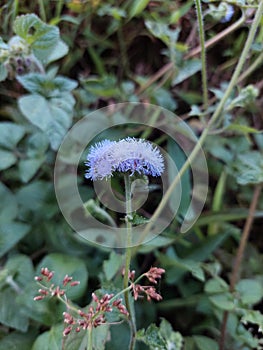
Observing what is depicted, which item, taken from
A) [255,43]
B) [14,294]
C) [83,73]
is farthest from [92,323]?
[83,73]

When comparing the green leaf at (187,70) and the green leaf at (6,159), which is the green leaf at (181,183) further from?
the green leaf at (6,159)

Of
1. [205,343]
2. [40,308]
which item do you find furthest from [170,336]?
[40,308]

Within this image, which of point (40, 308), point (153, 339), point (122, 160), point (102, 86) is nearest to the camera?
point (122, 160)

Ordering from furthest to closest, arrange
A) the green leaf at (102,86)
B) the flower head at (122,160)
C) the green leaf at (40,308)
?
the green leaf at (102,86) → the green leaf at (40,308) → the flower head at (122,160)

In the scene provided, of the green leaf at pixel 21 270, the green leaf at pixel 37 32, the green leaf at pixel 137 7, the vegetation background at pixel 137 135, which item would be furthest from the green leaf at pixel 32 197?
the green leaf at pixel 137 7

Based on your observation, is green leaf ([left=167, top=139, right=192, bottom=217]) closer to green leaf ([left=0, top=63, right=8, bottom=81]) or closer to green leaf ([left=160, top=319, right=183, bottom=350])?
green leaf ([left=160, top=319, right=183, bottom=350])

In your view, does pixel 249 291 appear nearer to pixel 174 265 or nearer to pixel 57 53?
pixel 174 265
